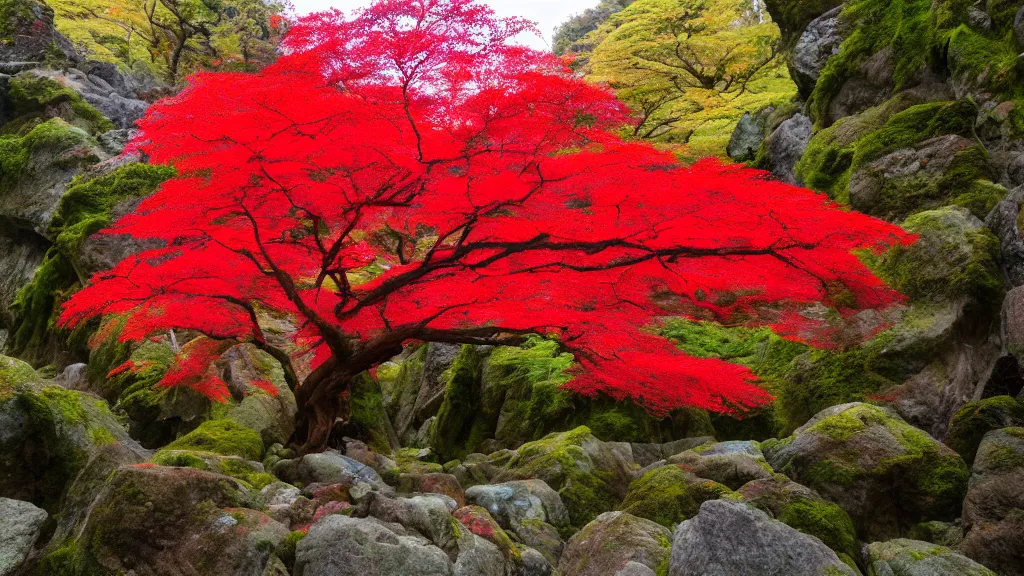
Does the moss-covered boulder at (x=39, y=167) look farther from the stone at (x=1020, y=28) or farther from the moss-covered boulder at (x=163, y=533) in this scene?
the stone at (x=1020, y=28)

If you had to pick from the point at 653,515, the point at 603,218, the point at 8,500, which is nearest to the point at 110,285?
the point at 8,500

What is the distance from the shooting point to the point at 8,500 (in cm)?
366

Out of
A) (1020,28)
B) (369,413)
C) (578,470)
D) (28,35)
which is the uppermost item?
(28,35)

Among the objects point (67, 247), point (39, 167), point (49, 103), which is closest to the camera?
point (67, 247)

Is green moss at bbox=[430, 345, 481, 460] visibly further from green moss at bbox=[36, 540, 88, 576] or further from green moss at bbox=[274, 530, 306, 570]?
green moss at bbox=[36, 540, 88, 576]

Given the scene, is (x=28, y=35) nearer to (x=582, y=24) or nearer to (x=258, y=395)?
(x=258, y=395)

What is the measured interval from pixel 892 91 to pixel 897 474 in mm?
7434

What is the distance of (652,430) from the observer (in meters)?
7.79

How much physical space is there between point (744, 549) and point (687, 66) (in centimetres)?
1474

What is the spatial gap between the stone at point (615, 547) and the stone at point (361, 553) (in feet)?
3.43

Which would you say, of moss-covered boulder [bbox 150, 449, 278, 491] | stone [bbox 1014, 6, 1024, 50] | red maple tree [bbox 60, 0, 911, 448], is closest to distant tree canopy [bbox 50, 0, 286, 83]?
red maple tree [bbox 60, 0, 911, 448]

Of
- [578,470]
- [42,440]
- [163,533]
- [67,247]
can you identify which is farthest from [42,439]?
[67,247]

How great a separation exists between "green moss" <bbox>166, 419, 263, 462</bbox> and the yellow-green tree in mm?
11809

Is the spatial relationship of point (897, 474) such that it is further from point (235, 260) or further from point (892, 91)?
point (892, 91)
